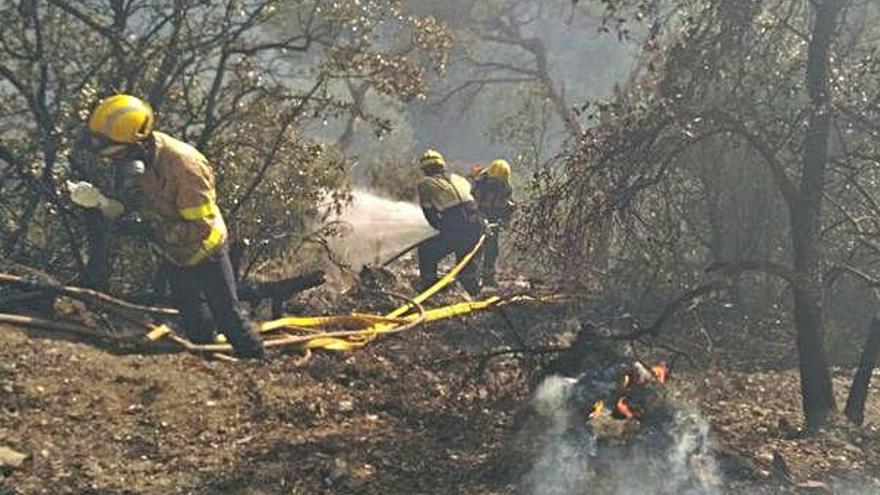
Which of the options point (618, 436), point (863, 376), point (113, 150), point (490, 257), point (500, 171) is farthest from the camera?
point (490, 257)

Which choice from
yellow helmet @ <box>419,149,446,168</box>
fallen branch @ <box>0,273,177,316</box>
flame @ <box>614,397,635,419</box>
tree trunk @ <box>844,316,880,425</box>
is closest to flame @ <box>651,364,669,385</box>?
flame @ <box>614,397,635,419</box>

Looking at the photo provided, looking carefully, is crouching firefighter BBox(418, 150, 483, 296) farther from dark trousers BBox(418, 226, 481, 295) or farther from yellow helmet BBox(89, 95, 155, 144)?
yellow helmet BBox(89, 95, 155, 144)

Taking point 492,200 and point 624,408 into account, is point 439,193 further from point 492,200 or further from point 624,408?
point 624,408

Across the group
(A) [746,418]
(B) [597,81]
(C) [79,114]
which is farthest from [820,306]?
(B) [597,81]

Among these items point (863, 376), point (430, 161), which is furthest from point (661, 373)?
point (430, 161)

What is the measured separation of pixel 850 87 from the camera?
6.39 metres

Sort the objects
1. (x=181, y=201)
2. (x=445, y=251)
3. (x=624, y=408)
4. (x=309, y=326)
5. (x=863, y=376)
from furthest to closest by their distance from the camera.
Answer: (x=445, y=251), (x=309, y=326), (x=863, y=376), (x=181, y=201), (x=624, y=408)

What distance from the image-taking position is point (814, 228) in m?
6.16

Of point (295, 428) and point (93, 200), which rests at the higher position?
point (93, 200)

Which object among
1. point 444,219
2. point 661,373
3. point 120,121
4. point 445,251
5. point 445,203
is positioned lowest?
point 661,373

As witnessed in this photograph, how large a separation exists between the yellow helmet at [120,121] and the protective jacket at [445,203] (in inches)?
174

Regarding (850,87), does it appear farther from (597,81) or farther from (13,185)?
(597,81)

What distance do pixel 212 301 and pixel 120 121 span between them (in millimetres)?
1329

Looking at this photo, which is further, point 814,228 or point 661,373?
point 814,228
